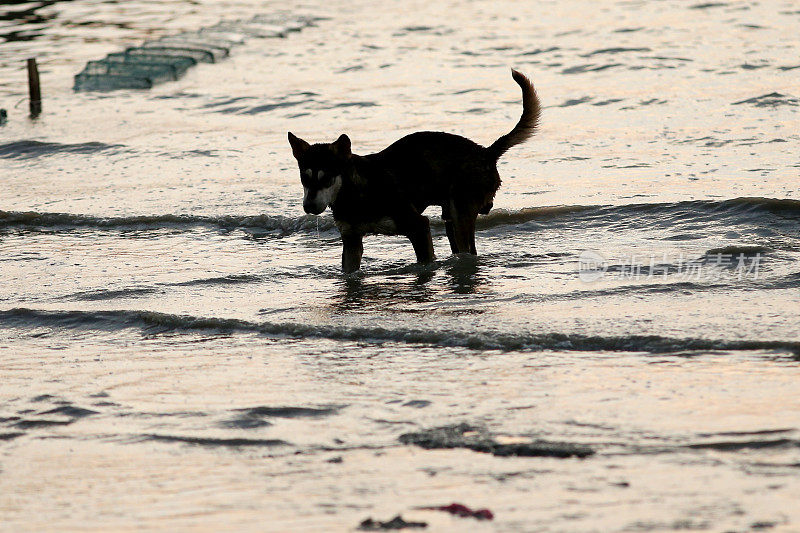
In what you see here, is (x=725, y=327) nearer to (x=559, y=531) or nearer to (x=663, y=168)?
(x=559, y=531)

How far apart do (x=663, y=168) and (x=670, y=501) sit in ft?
28.9

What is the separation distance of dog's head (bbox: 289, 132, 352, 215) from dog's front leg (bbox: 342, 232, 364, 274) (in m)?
0.48

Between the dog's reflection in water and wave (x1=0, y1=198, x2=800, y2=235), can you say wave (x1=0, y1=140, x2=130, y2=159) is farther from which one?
the dog's reflection in water

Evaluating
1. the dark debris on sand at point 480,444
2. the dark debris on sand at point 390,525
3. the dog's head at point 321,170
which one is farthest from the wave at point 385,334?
the dark debris on sand at point 390,525

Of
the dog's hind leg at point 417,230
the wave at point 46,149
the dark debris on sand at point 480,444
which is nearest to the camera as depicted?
the dark debris on sand at point 480,444

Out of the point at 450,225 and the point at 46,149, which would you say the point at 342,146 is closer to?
the point at 450,225

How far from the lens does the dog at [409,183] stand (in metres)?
9.27

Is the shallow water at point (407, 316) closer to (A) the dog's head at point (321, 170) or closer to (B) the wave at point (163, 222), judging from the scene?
(B) the wave at point (163, 222)

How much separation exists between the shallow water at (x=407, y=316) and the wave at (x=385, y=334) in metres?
0.03

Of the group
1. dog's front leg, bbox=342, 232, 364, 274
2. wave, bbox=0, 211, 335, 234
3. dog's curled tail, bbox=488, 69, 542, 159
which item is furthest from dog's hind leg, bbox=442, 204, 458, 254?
wave, bbox=0, 211, 335, 234

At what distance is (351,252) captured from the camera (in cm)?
976

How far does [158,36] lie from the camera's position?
1035 inches

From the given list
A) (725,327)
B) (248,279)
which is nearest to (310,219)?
(248,279)

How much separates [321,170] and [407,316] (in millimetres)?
1531
